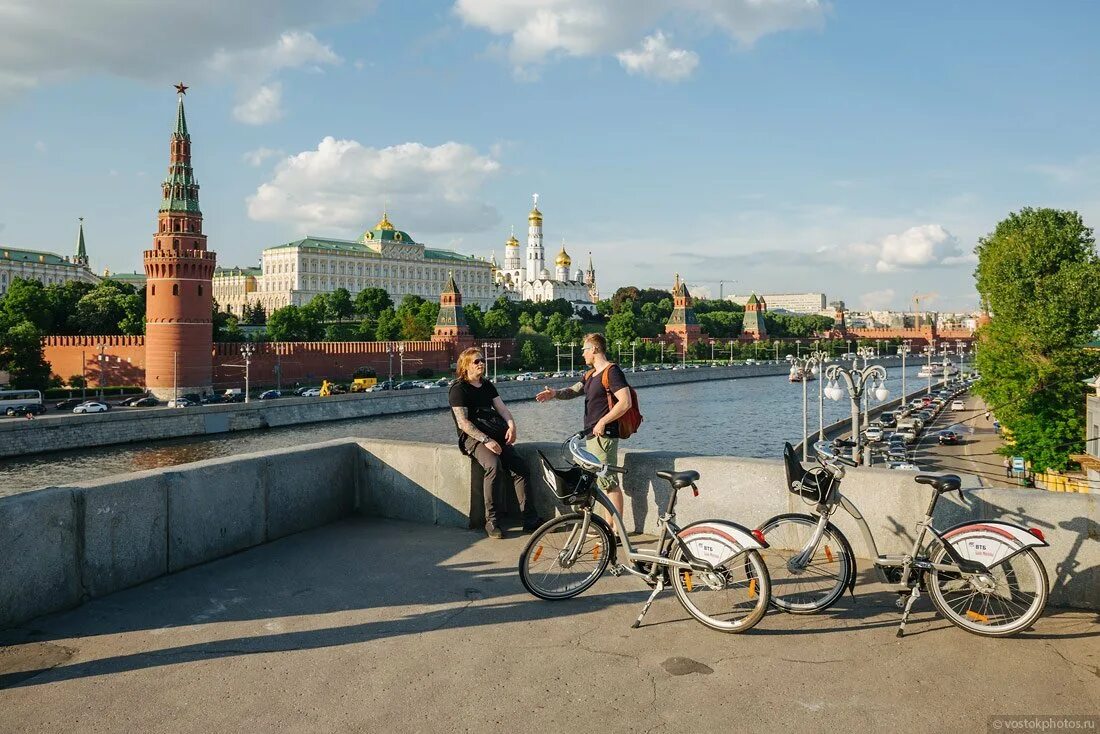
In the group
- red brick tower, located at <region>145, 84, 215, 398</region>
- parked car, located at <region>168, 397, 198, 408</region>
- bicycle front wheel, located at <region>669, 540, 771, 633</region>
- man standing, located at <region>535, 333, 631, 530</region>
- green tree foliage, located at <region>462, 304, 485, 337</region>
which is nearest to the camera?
bicycle front wheel, located at <region>669, 540, 771, 633</region>

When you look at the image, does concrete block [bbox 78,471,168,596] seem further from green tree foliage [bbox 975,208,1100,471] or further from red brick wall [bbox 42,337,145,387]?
red brick wall [bbox 42,337,145,387]

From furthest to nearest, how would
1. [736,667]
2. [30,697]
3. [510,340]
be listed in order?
1. [510,340]
2. [736,667]
3. [30,697]

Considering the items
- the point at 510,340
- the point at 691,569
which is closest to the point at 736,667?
the point at 691,569

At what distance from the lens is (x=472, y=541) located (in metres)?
4.72

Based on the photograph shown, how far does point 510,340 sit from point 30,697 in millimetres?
73524

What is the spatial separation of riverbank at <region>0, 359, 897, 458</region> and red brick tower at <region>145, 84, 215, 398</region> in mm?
9880

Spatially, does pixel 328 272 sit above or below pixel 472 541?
above

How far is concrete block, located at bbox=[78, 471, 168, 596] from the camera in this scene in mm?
3771

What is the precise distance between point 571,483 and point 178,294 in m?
48.8

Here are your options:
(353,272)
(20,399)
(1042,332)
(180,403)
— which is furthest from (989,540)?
(353,272)

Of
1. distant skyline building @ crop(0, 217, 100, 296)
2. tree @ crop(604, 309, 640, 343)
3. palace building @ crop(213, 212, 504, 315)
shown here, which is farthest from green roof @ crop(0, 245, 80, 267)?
tree @ crop(604, 309, 640, 343)

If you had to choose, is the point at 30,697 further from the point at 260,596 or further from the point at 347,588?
the point at 347,588

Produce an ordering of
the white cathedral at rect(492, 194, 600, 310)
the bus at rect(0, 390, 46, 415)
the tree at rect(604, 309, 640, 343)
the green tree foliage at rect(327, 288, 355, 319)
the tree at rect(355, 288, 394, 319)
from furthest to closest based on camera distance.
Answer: the white cathedral at rect(492, 194, 600, 310), the tree at rect(604, 309, 640, 343), the green tree foliage at rect(327, 288, 355, 319), the tree at rect(355, 288, 394, 319), the bus at rect(0, 390, 46, 415)

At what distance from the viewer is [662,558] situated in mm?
3545
